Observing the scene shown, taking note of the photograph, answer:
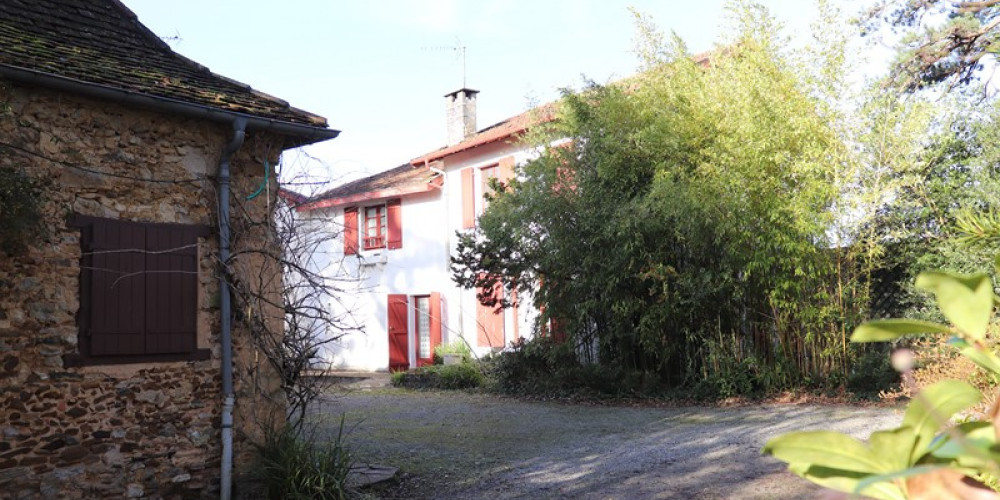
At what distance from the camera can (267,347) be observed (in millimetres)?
6402

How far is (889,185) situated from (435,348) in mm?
9787

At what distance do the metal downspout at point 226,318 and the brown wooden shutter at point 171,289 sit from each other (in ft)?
0.65

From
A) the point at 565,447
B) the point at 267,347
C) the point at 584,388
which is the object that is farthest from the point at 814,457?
the point at 584,388

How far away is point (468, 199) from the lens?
1734 cm

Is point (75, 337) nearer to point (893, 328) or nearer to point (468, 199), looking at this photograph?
point (893, 328)

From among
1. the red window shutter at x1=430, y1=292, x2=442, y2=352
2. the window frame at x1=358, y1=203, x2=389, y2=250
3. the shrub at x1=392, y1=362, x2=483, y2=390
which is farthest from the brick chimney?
the shrub at x1=392, y1=362, x2=483, y2=390

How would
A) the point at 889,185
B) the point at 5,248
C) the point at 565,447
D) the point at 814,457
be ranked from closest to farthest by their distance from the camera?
the point at 814,457, the point at 5,248, the point at 565,447, the point at 889,185

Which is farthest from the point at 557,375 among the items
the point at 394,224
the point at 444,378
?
the point at 394,224

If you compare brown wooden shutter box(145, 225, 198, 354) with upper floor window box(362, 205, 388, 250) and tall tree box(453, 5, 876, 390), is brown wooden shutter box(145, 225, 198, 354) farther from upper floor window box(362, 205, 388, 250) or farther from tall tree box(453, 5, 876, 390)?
upper floor window box(362, 205, 388, 250)

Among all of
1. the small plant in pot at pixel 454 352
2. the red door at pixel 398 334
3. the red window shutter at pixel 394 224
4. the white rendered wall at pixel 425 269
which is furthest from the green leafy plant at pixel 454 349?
the red window shutter at pixel 394 224

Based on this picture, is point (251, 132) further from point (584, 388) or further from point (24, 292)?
point (584, 388)

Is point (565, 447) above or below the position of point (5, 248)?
below

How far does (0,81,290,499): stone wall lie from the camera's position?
204 inches

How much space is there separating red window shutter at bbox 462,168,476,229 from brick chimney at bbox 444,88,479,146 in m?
1.59
